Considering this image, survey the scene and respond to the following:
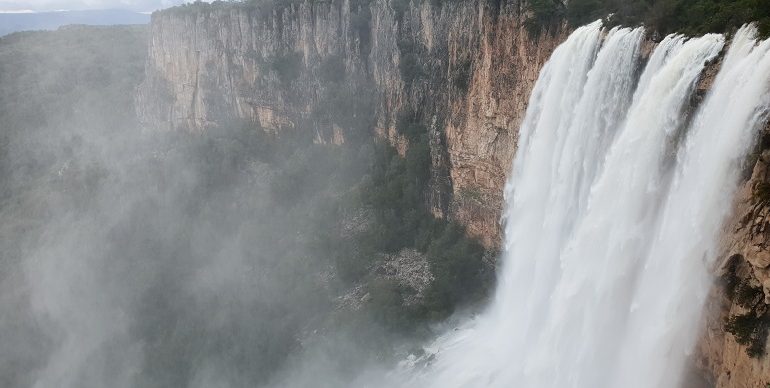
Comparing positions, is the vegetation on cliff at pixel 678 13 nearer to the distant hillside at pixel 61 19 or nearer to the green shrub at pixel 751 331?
the green shrub at pixel 751 331

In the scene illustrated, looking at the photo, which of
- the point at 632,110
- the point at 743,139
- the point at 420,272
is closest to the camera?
the point at 743,139

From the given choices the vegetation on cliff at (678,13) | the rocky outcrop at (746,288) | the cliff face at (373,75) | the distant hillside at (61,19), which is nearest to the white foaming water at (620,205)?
the rocky outcrop at (746,288)

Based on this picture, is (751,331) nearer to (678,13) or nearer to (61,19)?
(678,13)

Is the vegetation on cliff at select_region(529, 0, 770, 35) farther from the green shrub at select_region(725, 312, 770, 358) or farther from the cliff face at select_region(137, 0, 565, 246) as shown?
the green shrub at select_region(725, 312, 770, 358)

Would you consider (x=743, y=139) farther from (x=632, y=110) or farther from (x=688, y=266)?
(x=632, y=110)

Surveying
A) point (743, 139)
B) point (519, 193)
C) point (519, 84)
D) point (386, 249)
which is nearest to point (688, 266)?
point (743, 139)

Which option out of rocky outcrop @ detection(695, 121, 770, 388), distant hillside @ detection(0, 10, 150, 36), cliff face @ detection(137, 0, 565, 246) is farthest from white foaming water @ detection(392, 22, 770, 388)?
distant hillside @ detection(0, 10, 150, 36)
